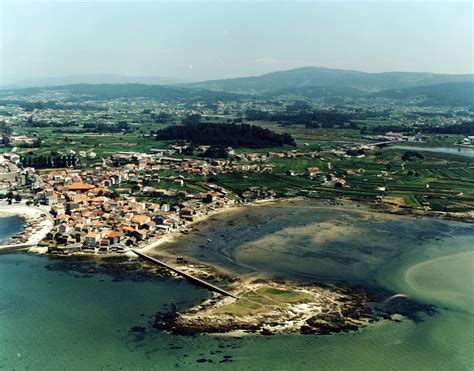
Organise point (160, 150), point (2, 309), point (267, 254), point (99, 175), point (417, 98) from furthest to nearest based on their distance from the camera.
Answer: point (417, 98)
point (160, 150)
point (99, 175)
point (267, 254)
point (2, 309)

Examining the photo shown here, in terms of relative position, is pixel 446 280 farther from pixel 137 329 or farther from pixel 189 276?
pixel 137 329

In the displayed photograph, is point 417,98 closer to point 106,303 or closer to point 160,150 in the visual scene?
point 160,150

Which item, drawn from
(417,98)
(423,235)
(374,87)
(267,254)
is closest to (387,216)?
(423,235)

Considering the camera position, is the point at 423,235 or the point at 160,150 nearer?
the point at 423,235

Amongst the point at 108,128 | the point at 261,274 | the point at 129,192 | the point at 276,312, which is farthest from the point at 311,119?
the point at 276,312

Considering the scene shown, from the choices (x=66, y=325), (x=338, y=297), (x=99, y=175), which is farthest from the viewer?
(x=99, y=175)

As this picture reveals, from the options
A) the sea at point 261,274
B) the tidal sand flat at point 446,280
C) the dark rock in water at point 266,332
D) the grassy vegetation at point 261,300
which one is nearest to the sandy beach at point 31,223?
the sea at point 261,274

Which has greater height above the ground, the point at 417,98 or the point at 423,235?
the point at 417,98
